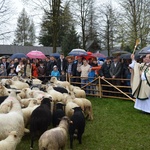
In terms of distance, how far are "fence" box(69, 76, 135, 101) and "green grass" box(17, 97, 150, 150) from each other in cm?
140

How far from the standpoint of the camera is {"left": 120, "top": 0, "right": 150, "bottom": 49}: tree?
1049 inches

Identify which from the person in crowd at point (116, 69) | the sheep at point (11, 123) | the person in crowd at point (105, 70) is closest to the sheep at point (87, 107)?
the sheep at point (11, 123)

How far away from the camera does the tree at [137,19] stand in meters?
26.6

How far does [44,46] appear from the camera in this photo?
165 feet

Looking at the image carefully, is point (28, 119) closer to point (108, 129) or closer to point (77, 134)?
point (77, 134)

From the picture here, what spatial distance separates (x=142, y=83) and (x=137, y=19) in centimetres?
1967

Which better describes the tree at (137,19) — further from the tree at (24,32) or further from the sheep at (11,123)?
the tree at (24,32)

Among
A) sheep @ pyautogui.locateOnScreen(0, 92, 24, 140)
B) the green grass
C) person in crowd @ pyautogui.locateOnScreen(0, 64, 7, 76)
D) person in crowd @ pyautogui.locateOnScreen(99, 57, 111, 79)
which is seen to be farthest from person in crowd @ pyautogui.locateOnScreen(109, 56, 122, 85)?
sheep @ pyautogui.locateOnScreen(0, 92, 24, 140)

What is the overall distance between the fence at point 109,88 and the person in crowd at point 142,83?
1883 millimetres

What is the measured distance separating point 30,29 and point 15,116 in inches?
2220

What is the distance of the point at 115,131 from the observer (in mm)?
6672

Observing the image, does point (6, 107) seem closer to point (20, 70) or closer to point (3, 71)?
point (20, 70)

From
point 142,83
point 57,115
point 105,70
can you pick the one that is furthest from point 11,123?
point 105,70

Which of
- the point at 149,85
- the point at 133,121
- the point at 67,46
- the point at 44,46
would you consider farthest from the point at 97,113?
the point at 44,46
